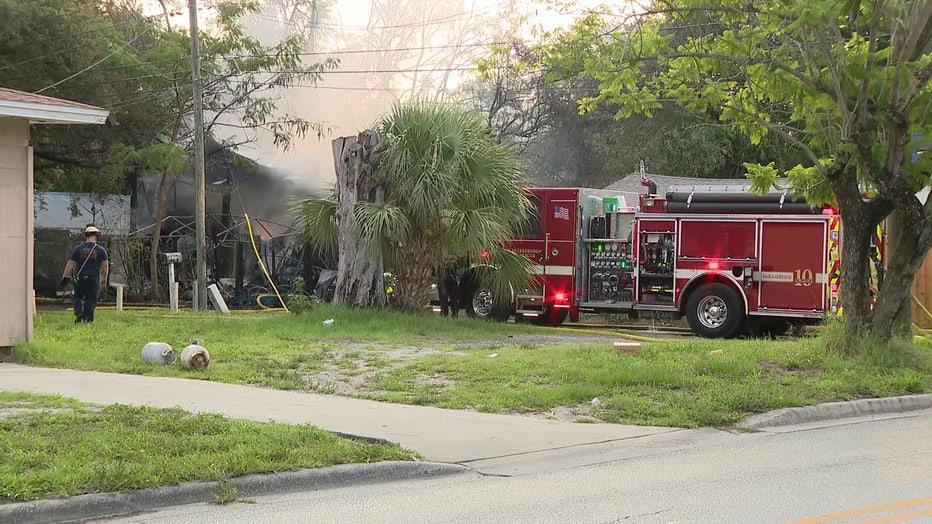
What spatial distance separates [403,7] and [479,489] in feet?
151

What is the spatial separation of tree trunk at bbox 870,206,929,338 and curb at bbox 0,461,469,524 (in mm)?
7639

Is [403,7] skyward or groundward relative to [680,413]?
skyward

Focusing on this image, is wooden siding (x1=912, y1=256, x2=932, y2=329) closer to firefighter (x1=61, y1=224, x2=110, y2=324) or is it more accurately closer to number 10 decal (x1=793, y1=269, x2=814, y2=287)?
number 10 decal (x1=793, y1=269, x2=814, y2=287)

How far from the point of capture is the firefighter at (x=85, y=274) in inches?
651

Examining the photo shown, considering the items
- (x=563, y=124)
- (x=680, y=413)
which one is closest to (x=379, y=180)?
(x=680, y=413)

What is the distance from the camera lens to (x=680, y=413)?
1002cm

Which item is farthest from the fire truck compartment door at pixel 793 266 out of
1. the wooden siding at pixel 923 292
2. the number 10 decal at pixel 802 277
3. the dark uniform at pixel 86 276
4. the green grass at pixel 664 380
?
the dark uniform at pixel 86 276

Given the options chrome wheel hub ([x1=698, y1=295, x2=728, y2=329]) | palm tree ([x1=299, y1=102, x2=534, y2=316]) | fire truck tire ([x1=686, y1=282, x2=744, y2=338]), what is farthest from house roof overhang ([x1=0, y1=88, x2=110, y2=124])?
chrome wheel hub ([x1=698, y1=295, x2=728, y2=329])

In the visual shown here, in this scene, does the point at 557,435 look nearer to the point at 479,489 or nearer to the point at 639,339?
the point at 479,489

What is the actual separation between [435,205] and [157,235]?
10.6 metres

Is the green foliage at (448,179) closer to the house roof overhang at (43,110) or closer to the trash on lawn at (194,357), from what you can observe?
the house roof overhang at (43,110)

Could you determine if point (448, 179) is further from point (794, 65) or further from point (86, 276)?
point (794, 65)

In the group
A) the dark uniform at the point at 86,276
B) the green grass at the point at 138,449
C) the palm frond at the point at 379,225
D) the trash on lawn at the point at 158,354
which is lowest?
the green grass at the point at 138,449

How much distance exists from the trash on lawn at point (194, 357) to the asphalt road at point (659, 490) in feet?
16.8
